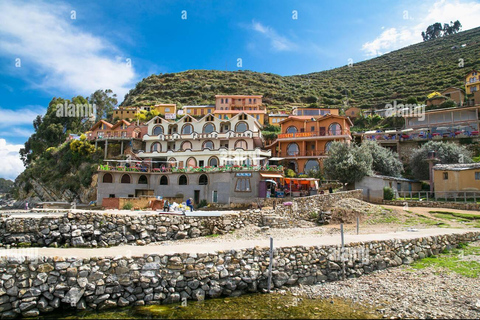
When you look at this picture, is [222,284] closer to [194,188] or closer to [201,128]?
[194,188]

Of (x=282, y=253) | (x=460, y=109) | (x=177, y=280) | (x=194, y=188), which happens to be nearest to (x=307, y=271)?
(x=282, y=253)

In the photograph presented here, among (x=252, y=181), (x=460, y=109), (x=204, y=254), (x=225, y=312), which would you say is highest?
(x=460, y=109)

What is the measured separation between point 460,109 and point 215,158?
144ft

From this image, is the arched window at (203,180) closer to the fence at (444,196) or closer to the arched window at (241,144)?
the arched window at (241,144)

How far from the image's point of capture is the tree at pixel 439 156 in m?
38.2

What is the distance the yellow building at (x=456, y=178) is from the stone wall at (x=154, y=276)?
2259 centimetres

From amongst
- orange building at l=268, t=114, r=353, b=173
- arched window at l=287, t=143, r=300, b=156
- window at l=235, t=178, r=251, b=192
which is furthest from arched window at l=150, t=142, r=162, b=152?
arched window at l=287, t=143, r=300, b=156

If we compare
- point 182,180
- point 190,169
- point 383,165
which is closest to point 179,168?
point 182,180

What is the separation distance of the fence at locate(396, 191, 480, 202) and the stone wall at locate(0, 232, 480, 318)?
20.6 meters

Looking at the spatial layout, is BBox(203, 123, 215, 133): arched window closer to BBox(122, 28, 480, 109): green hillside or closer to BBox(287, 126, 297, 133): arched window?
BBox(287, 126, 297, 133): arched window

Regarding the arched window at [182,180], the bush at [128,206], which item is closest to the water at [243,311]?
the bush at [128,206]

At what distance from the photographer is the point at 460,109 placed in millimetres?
51094

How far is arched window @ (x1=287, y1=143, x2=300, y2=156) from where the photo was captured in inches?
1870

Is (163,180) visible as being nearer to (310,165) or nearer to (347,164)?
(310,165)
